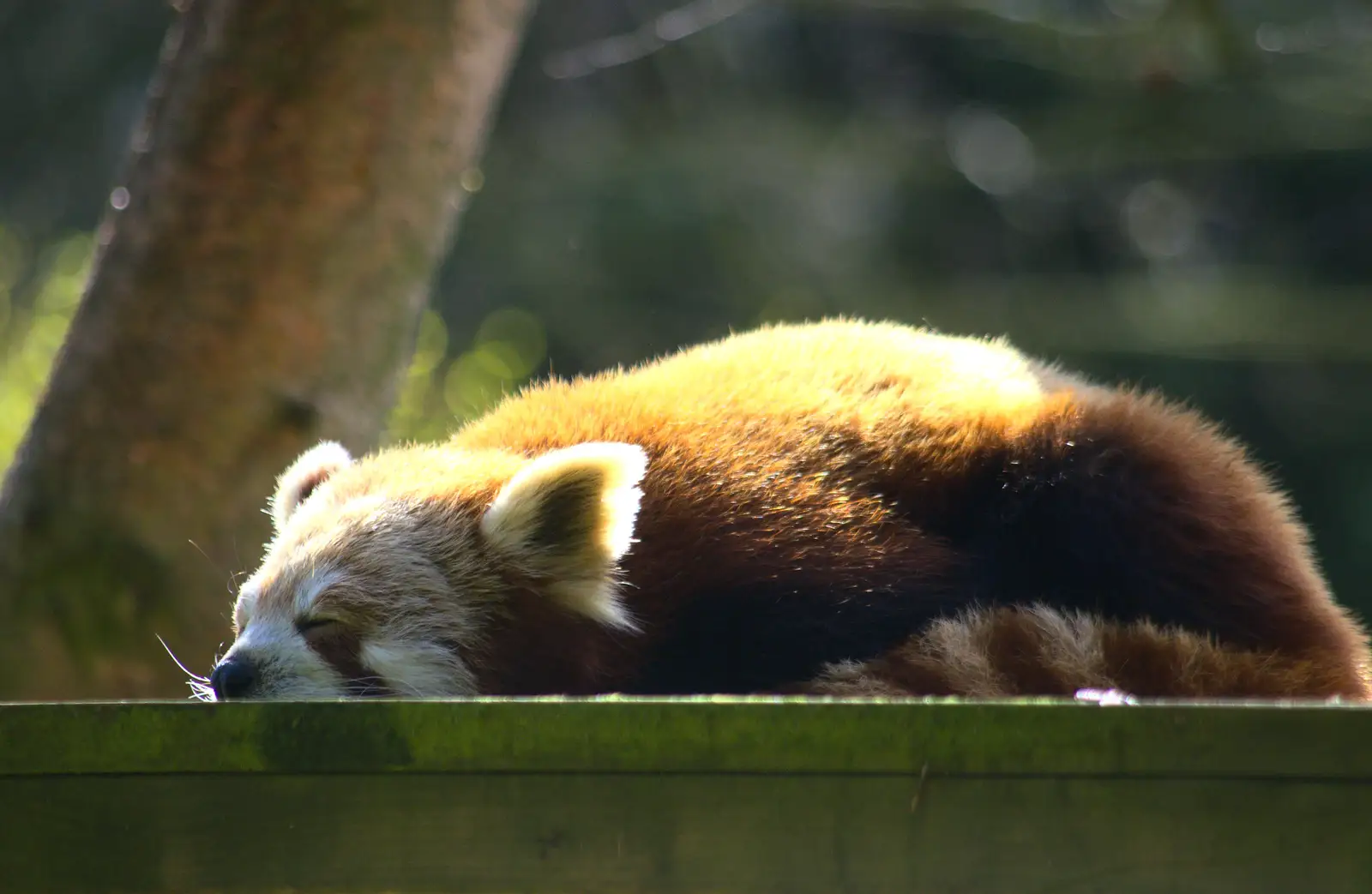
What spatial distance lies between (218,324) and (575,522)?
4.19 feet

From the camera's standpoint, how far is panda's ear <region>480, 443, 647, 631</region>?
6.98 feet

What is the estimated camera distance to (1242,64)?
13.3ft

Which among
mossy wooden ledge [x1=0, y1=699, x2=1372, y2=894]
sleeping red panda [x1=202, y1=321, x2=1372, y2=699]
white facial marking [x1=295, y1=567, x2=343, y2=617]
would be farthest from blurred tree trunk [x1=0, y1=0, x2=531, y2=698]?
mossy wooden ledge [x1=0, y1=699, x2=1372, y2=894]

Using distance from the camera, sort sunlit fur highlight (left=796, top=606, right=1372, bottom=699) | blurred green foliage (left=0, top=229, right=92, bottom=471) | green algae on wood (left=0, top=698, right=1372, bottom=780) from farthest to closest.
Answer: blurred green foliage (left=0, top=229, right=92, bottom=471), sunlit fur highlight (left=796, top=606, right=1372, bottom=699), green algae on wood (left=0, top=698, right=1372, bottom=780)

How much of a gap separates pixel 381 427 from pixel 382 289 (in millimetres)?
324

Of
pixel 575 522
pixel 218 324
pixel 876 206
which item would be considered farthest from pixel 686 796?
pixel 876 206

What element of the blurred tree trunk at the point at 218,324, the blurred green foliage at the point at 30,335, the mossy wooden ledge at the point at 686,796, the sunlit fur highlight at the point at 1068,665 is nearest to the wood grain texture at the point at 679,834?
the mossy wooden ledge at the point at 686,796

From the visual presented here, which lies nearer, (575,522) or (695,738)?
(695,738)

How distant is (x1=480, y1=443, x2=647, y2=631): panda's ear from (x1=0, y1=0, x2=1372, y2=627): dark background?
574cm

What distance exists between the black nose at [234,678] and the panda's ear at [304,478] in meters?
0.47

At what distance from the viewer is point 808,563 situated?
217cm

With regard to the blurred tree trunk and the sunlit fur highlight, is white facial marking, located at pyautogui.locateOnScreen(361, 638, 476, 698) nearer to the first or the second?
the sunlit fur highlight

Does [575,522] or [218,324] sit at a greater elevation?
[218,324]

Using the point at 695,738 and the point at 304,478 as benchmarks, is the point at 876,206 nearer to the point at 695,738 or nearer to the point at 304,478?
the point at 304,478
